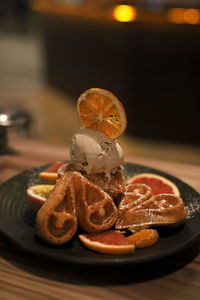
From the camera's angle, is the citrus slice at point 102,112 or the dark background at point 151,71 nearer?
the citrus slice at point 102,112

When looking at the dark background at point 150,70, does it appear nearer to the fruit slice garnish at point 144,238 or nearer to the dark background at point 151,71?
the dark background at point 151,71

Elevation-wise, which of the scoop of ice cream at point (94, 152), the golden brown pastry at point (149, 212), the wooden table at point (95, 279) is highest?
the scoop of ice cream at point (94, 152)

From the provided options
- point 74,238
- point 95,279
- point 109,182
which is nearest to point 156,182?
point 109,182

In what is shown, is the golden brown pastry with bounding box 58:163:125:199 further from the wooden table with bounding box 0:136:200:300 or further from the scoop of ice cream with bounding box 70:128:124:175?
the wooden table with bounding box 0:136:200:300

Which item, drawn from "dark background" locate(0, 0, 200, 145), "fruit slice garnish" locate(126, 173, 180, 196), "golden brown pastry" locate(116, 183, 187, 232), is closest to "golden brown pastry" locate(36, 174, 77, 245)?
"golden brown pastry" locate(116, 183, 187, 232)

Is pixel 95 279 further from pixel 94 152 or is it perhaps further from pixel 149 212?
pixel 94 152

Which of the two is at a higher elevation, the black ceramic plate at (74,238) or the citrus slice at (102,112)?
the citrus slice at (102,112)

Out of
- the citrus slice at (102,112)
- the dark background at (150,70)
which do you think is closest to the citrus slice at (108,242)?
the citrus slice at (102,112)
